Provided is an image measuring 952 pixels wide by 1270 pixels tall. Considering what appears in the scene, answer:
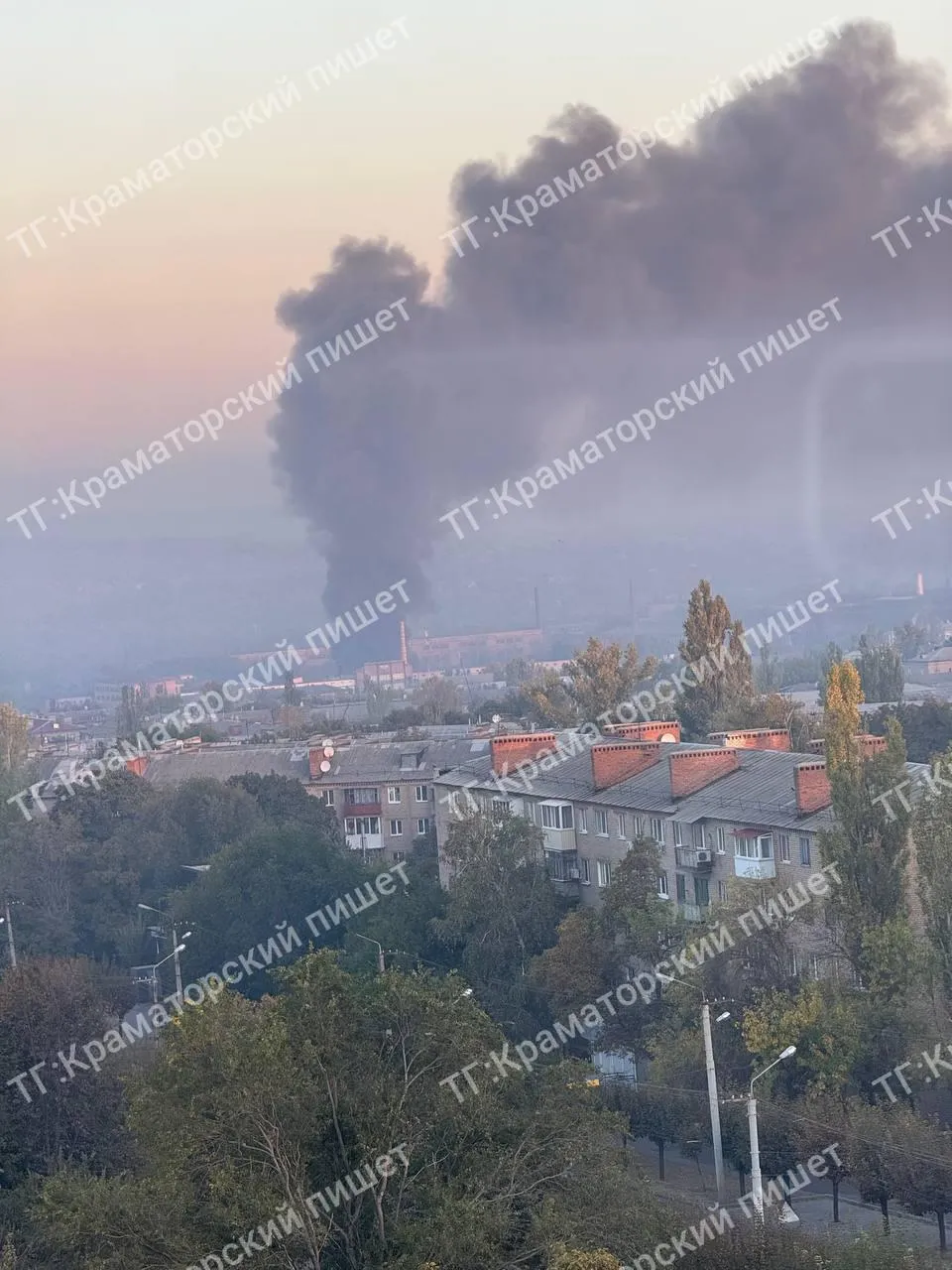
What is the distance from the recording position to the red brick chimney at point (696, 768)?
31619 millimetres

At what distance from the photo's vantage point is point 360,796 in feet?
171

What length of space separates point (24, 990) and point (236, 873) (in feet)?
44.1

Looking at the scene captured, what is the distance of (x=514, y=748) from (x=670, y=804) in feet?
26.9

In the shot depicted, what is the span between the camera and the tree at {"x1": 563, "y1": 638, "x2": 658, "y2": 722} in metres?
57.3

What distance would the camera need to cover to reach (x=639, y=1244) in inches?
564

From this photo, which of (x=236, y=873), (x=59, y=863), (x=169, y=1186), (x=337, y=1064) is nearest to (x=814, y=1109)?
(x=337, y=1064)

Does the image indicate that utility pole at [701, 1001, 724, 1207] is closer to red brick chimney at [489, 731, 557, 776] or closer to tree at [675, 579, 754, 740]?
red brick chimney at [489, 731, 557, 776]

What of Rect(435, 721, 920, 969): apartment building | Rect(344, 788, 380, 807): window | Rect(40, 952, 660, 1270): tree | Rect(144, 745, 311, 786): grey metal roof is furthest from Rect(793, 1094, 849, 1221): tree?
Rect(144, 745, 311, 786): grey metal roof

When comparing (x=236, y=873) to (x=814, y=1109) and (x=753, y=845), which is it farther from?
(x=814, y=1109)

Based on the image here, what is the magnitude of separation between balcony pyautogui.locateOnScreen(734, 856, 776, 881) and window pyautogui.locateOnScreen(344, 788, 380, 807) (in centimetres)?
2409

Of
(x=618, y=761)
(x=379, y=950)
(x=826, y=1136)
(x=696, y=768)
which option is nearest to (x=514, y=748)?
(x=618, y=761)

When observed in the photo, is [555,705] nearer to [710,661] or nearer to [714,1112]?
[710,661]

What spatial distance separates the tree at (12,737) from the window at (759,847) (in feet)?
125

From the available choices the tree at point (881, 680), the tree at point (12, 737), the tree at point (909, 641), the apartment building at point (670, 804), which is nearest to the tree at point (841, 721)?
the apartment building at point (670, 804)
